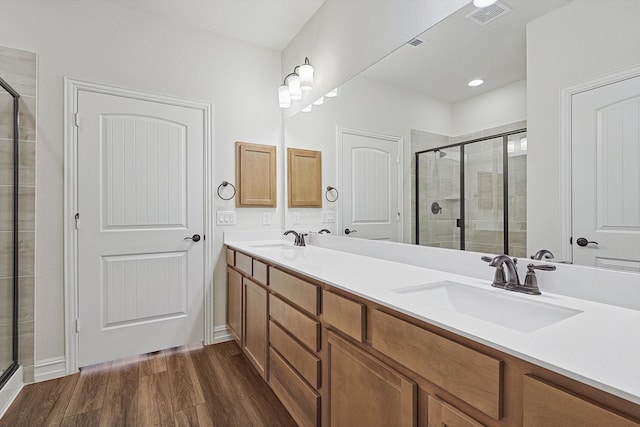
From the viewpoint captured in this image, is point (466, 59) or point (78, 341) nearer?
point (466, 59)

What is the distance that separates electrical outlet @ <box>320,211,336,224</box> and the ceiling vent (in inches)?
55.0

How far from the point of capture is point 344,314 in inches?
47.1

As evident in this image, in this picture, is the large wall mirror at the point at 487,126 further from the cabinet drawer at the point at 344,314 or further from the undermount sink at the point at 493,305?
the cabinet drawer at the point at 344,314

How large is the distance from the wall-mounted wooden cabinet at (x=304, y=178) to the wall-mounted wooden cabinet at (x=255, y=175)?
0.67 ft

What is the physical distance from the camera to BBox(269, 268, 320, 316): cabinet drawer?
1386mm

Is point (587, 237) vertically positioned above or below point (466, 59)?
below

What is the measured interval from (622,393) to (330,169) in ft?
6.52

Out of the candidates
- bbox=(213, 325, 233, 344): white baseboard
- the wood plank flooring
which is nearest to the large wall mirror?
the wood plank flooring

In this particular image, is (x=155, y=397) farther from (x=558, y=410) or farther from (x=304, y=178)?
(x=558, y=410)

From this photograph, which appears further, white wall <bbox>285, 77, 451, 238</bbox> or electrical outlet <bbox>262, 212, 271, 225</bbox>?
electrical outlet <bbox>262, 212, 271, 225</bbox>

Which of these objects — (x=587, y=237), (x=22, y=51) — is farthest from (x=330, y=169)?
(x=22, y=51)

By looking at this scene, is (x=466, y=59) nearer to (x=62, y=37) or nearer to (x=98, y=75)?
(x=98, y=75)

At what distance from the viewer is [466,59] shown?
145cm

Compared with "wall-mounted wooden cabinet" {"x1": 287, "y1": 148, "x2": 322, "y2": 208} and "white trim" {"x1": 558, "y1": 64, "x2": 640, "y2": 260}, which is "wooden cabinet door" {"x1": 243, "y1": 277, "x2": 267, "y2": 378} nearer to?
"wall-mounted wooden cabinet" {"x1": 287, "y1": 148, "x2": 322, "y2": 208}
